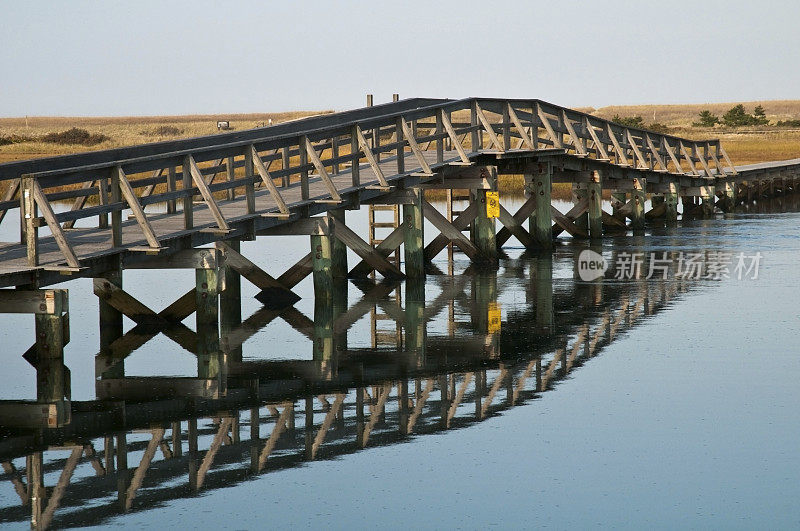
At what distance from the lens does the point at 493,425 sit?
10.3 metres

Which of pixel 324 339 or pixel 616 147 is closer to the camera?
pixel 324 339

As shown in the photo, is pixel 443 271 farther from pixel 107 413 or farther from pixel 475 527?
pixel 475 527

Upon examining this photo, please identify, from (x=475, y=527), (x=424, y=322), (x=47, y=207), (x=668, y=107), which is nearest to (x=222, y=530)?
(x=475, y=527)

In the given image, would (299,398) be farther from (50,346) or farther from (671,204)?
(671,204)

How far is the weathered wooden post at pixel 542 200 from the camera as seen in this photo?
1027 inches

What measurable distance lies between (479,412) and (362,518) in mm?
3048

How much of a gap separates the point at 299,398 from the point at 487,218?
1286 cm

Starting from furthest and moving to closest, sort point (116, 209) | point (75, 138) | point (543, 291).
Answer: point (75, 138), point (543, 291), point (116, 209)

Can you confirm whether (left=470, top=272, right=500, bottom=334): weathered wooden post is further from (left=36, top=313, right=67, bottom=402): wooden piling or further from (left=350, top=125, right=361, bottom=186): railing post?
(left=36, top=313, right=67, bottom=402): wooden piling

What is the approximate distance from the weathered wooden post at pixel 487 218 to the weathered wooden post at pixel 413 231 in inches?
99.8

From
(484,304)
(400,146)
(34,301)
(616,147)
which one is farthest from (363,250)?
(616,147)

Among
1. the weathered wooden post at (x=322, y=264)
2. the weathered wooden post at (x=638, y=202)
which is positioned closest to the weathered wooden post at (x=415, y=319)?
the weathered wooden post at (x=322, y=264)

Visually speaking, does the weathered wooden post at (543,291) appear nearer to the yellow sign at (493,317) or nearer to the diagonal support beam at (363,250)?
the yellow sign at (493,317)

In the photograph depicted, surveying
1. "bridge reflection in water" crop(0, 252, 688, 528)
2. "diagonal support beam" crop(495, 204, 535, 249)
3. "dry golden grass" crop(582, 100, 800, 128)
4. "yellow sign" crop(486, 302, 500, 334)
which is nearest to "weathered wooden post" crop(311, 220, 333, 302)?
"bridge reflection in water" crop(0, 252, 688, 528)
